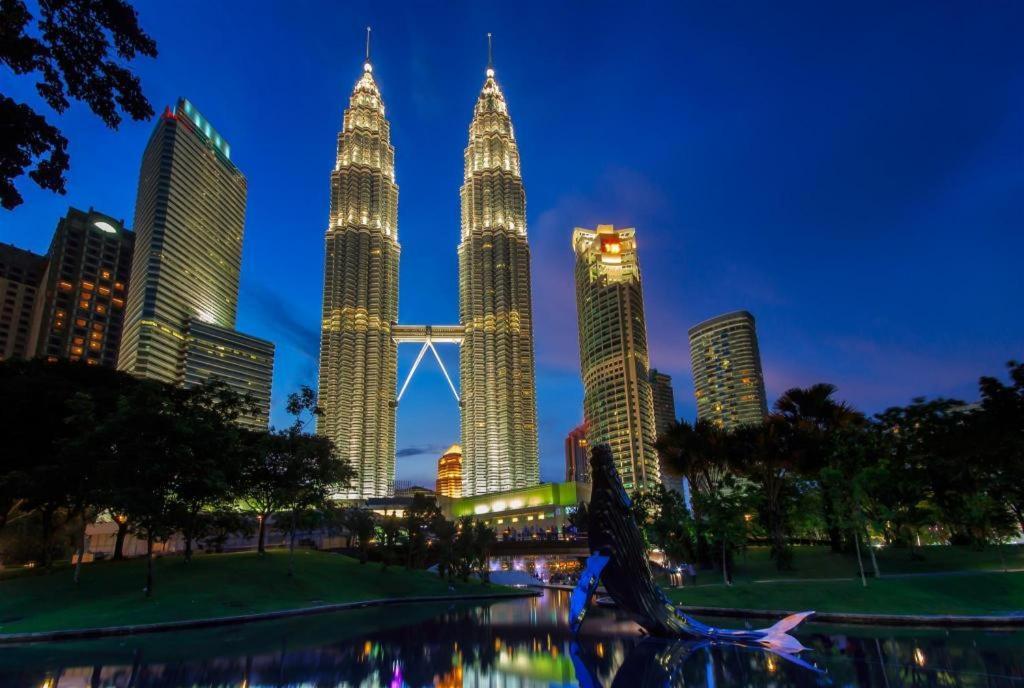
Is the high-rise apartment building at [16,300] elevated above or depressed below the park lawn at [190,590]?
above

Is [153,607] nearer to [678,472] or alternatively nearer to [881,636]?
[881,636]

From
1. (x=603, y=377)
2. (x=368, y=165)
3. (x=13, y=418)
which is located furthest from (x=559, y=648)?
(x=368, y=165)

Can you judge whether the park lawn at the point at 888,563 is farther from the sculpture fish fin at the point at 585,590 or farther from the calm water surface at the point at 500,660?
the sculpture fish fin at the point at 585,590

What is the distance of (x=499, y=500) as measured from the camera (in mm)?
153125

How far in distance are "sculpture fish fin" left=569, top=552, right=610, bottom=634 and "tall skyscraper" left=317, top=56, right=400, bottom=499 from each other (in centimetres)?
14998

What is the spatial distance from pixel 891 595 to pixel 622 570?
631 inches

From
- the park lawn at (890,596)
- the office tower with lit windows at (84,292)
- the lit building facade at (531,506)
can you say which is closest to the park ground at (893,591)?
the park lawn at (890,596)

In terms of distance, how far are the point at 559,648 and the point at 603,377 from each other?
579ft

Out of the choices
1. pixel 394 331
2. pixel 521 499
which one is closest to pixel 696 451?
pixel 521 499

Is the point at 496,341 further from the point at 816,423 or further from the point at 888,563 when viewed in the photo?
the point at 888,563

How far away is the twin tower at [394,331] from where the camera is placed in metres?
169

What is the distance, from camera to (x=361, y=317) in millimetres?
177250

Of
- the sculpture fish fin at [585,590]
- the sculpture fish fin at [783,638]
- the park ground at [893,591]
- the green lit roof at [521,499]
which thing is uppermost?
the green lit roof at [521,499]

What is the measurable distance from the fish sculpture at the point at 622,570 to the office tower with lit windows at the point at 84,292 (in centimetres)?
17877
